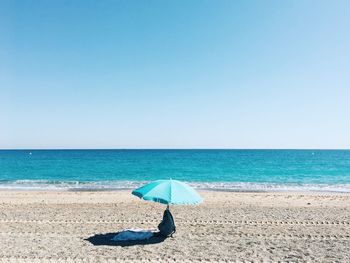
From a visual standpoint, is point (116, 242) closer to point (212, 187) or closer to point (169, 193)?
point (169, 193)

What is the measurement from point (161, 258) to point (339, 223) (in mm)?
7878

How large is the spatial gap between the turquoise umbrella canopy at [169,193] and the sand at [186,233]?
1217 millimetres

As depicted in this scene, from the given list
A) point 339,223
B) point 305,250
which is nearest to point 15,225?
point 305,250

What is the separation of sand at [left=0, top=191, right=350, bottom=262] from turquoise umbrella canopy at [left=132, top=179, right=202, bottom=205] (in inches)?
47.9

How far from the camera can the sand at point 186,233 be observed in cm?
872

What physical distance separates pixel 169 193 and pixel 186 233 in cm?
203

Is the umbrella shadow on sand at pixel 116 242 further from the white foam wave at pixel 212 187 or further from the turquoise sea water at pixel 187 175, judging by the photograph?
the turquoise sea water at pixel 187 175

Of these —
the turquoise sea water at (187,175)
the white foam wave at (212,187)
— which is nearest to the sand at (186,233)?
the white foam wave at (212,187)

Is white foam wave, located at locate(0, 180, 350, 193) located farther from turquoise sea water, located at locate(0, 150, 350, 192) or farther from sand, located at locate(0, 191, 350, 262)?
sand, located at locate(0, 191, 350, 262)

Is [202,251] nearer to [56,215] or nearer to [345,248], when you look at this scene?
[345,248]

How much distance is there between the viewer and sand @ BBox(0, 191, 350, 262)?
8.72m

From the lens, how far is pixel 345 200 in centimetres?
2108

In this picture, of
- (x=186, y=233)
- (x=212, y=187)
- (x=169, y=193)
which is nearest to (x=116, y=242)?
(x=169, y=193)

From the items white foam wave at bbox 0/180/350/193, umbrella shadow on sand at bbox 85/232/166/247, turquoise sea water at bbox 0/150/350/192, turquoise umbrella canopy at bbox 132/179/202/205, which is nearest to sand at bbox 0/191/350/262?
umbrella shadow on sand at bbox 85/232/166/247
